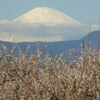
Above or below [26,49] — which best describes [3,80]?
below

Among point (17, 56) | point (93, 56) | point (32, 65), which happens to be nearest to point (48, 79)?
point (93, 56)

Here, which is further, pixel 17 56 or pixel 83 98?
pixel 17 56

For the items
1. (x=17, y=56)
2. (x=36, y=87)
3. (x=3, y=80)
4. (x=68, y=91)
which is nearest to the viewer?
(x=68, y=91)

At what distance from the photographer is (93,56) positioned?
9.33 m

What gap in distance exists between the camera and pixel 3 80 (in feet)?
32.6

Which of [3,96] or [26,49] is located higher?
[26,49]

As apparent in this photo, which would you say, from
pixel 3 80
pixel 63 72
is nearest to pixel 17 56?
pixel 3 80

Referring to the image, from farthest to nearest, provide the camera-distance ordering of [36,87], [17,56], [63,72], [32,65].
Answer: [17,56], [32,65], [63,72], [36,87]

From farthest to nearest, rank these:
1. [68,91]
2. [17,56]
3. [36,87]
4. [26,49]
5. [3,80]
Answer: [26,49], [17,56], [3,80], [36,87], [68,91]

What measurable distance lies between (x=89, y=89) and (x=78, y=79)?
1.43ft

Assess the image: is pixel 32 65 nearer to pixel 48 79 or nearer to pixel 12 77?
pixel 12 77

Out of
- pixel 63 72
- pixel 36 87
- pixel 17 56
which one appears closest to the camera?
pixel 36 87

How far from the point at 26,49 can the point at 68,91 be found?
480 cm

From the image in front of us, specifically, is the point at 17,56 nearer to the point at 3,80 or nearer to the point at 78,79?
the point at 3,80
